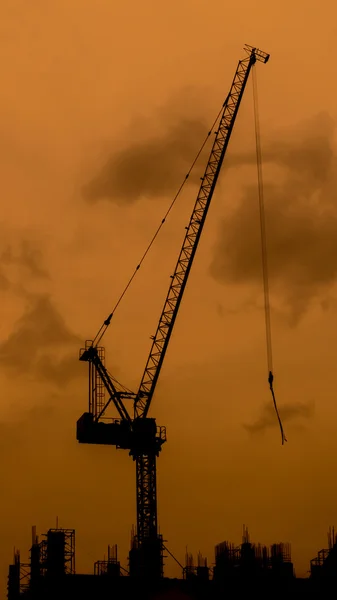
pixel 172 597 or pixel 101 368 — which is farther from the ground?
pixel 101 368

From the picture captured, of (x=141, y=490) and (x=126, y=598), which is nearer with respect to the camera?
(x=126, y=598)

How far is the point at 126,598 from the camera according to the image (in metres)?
117

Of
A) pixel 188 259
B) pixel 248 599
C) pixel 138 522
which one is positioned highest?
pixel 188 259

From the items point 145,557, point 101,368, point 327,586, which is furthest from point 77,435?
point 327,586

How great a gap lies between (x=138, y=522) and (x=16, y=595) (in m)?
20.7

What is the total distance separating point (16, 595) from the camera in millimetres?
126500

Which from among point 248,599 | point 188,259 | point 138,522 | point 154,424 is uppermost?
point 188,259

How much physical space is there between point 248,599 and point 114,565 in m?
15.2

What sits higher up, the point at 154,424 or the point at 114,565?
the point at 154,424

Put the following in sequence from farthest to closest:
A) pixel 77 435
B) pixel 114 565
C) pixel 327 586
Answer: pixel 77 435
pixel 114 565
pixel 327 586

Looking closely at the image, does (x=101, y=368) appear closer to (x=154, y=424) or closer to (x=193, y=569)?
(x=154, y=424)

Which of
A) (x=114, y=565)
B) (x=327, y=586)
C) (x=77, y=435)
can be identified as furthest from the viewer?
(x=77, y=435)

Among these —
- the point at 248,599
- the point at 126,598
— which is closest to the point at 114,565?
the point at 126,598

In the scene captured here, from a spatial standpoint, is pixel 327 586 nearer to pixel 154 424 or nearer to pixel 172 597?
pixel 172 597
